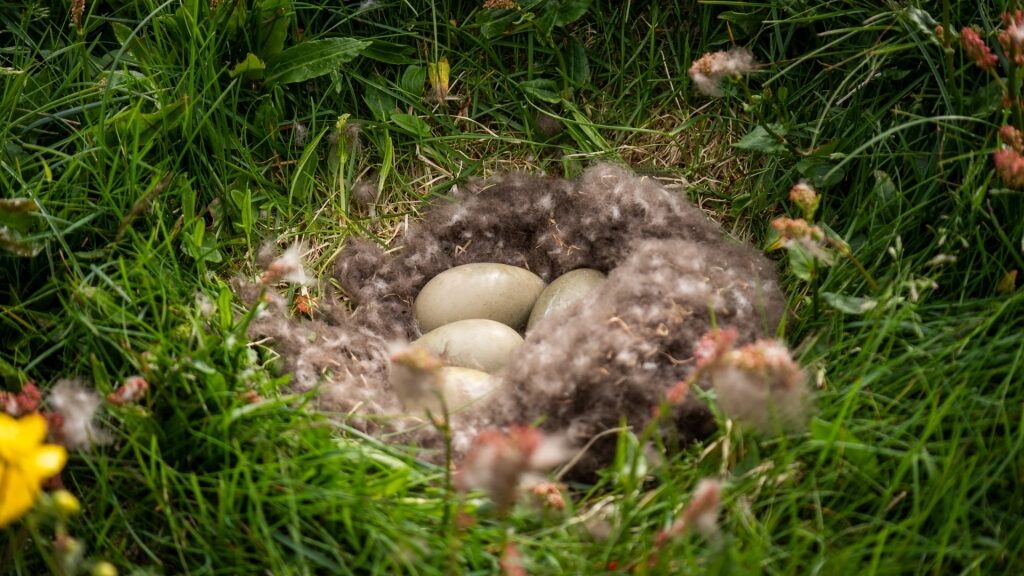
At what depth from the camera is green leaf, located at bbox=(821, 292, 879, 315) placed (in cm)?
214

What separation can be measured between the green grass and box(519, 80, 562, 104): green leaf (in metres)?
0.01

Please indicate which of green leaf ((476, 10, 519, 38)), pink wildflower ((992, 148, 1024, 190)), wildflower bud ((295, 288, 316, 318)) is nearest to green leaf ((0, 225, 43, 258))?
wildflower bud ((295, 288, 316, 318))

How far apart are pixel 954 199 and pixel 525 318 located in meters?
1.13

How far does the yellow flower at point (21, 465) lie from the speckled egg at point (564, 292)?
1331 mm

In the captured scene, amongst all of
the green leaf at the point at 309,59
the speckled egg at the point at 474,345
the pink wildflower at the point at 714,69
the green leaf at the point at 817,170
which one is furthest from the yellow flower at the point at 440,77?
the green leaf at the point at 817,170

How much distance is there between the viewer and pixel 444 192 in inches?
118

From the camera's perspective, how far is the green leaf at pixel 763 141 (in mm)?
2557

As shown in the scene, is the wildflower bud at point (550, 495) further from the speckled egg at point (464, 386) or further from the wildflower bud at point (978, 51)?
the wildflower bud at point (978, 51)

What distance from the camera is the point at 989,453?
186 cm

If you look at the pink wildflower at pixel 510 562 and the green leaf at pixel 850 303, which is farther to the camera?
the green leaf at pixel 850 303

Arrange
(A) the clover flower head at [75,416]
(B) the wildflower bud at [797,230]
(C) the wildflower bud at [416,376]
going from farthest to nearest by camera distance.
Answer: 1. (B) the wildflower bud at [797,230]
2. (A) the clover flower head at [75,416]
3. (C) the wildflower bud at [416,376]

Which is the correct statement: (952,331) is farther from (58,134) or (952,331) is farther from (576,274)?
(58,134)

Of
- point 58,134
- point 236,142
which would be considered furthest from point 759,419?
point 58,134

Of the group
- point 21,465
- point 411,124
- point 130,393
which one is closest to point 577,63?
point 411,124
